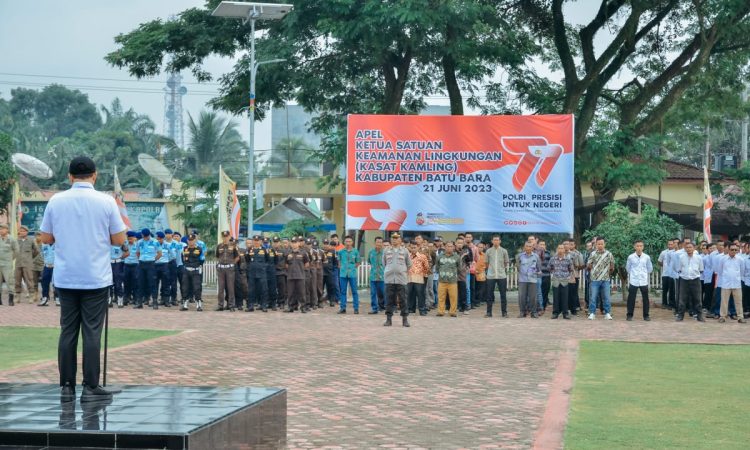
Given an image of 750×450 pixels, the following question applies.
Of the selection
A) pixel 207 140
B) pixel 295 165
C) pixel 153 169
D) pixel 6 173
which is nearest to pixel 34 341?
pixel 6 173

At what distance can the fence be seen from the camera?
2950 cm

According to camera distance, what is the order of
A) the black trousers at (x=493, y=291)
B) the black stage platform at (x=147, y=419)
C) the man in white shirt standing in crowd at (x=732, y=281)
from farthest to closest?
the black trousers at (x=493, y=291), the man in white shirt standing in crowd at (x=732, y=281), the black stage platform at (x=147, y=419)

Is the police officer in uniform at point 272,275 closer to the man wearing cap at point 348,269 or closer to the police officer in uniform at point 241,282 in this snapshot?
the police officer in uniform at point 241,282

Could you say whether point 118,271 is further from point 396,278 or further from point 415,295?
point 396,278

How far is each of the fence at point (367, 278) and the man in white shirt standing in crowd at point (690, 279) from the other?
15.2ft

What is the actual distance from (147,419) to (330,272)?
2023 cm

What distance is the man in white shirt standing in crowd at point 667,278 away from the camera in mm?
24406

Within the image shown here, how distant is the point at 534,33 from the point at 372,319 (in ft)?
45.8

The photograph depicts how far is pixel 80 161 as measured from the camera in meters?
7.91

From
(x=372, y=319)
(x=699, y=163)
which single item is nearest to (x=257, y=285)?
(x=372, y=319)

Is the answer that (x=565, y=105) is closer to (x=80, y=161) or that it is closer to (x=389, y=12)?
(x=389, y=12)

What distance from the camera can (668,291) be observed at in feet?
87.3

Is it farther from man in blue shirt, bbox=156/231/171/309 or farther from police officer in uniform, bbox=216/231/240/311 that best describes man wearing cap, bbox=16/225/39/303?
police officer in uniform, bbox=216/231/240/311

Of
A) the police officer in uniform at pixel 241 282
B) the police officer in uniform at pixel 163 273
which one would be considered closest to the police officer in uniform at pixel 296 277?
the police officer in uniform at pixel 241 282
